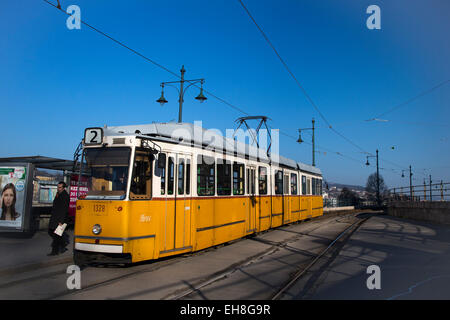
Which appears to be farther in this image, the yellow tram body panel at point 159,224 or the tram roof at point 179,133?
the tram roof at point 179,133

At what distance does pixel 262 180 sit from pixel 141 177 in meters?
6.89

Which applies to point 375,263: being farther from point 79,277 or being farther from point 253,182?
point 79,277

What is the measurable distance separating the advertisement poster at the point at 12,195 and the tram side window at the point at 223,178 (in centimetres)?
623

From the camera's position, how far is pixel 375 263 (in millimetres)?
8688

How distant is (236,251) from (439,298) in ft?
18.6

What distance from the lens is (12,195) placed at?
11336 mm

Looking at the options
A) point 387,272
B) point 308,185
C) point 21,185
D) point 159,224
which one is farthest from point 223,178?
point 308,185

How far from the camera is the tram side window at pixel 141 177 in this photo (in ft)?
24.7

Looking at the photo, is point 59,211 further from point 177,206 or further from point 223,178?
point 223,178

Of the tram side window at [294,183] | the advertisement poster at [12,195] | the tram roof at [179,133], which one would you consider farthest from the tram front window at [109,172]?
the tram side window at [294,183]

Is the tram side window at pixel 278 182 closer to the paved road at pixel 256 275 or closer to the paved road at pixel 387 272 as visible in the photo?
the paved road at pixel 387 272

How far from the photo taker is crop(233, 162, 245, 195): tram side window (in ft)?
37.1
